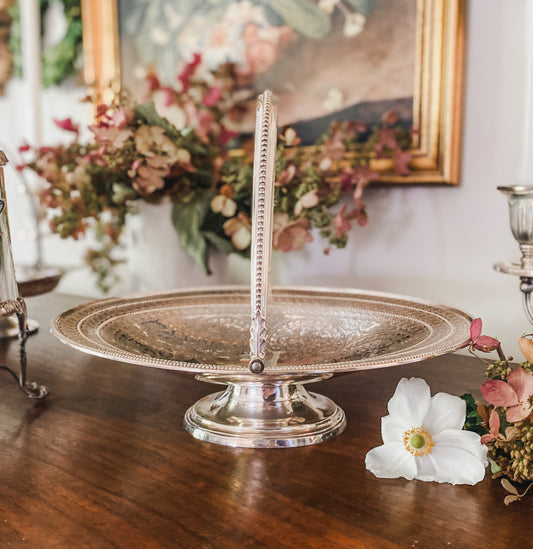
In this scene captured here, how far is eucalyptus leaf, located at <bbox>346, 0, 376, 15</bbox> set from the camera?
3.61ft

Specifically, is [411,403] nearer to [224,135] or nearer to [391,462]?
[391,462]

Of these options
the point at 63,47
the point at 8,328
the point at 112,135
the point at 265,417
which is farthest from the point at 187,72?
the point at 265,417

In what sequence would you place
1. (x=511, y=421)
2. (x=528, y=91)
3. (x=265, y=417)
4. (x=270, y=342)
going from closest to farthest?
(x=511, y=421), (x=265, y=417), (x=270, y=342), (x=528, y=91)

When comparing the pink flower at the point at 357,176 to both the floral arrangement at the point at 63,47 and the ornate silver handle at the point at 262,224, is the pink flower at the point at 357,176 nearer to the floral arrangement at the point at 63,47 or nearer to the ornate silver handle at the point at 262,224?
the ornate silver handle at the point at 262,224

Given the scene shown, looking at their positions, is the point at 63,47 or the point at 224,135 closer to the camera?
the point at 224,135

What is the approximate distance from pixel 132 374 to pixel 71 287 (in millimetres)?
1099

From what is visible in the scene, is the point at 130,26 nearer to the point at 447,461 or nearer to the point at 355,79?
the point at 355,79

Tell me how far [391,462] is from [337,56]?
0.82 meters

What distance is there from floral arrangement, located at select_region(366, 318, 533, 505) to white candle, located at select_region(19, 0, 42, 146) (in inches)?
61.1

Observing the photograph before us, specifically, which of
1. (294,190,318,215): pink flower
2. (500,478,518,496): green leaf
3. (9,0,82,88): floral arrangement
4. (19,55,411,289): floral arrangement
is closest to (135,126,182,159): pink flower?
(19,55,411,289): floral arrangement

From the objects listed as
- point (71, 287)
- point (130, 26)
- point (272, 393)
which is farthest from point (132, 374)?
point (71, 287)

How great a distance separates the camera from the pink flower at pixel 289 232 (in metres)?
1.02

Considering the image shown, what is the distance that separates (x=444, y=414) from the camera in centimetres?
55

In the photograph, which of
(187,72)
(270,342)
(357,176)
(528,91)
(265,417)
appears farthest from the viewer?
(187,72)
